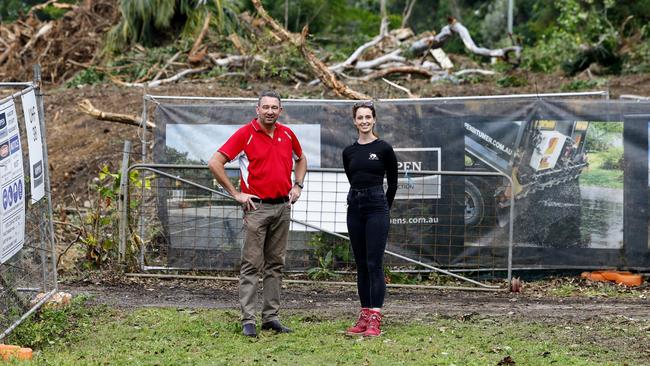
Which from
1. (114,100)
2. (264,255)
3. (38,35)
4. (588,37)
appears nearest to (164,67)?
(114,100)

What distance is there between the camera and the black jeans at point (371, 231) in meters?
8.56

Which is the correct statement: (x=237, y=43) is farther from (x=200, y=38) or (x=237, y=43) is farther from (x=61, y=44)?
(x=61, y=44)

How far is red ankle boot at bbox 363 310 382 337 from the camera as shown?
841 centimetres

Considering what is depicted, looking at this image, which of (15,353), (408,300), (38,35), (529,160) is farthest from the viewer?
(38,35)

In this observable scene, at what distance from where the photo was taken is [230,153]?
852 centimetres

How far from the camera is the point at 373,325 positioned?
27.7 feet

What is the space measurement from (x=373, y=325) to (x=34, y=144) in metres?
3.22

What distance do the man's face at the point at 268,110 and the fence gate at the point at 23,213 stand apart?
6.33ft

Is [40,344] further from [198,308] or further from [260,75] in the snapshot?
[260,75]

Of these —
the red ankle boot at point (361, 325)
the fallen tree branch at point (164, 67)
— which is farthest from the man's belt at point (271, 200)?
the fallen tree branch at point (164, 67)

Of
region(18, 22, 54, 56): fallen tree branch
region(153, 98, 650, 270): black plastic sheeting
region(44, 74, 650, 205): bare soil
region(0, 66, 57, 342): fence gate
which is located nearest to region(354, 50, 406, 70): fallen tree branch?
region(44, 74, 650, 205): bare soil

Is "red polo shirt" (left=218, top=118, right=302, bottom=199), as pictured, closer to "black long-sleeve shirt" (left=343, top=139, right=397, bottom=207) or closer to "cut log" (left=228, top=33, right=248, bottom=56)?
"black long-sleeve shirt" (left=343, top=139, right=397, bottom=207)

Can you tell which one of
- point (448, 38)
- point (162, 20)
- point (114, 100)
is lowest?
point (114, 100)

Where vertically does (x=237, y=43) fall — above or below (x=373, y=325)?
above
